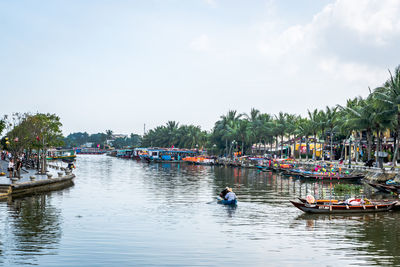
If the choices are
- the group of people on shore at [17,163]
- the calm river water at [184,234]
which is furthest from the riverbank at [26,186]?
the group of people on shore at [17,163]

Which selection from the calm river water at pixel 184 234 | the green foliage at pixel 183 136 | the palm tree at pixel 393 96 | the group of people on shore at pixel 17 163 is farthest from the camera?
the green foliage at pixel 183 136

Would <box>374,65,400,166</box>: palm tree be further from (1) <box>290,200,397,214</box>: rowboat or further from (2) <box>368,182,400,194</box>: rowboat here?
(1) <box>290,200,397,214</box>: rowboat

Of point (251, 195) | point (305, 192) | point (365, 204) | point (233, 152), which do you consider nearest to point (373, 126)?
point (305, 192)

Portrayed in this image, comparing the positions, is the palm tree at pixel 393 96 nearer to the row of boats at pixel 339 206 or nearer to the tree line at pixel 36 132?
the row of boats at pixel 339 206

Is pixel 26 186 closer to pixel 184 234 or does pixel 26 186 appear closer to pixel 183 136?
pixel 184 234

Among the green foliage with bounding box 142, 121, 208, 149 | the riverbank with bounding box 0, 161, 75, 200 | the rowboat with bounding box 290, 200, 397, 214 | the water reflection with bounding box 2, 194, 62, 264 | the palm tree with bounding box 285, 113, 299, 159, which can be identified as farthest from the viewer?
the green foliage with bounding box 142, 121, 208, 149

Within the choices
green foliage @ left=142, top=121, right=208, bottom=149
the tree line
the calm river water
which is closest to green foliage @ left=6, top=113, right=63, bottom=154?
the tree line

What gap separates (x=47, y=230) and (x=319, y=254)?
14982 millimetres

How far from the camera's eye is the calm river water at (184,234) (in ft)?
67.9

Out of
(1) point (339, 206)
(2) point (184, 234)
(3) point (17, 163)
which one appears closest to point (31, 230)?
(2) point (184, 234)

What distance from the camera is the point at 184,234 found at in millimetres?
26438

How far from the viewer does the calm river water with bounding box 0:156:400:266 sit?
20688mm

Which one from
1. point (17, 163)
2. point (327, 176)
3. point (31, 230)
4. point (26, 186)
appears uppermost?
point (17, 163)

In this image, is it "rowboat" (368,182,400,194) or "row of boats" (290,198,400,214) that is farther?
"rowboat" (368,182,400,194)
